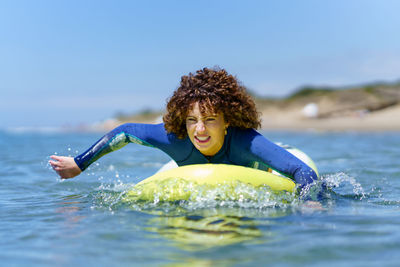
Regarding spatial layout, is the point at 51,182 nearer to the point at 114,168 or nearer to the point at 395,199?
the point at 114,168

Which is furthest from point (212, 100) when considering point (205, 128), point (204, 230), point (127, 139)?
point (204, 230)

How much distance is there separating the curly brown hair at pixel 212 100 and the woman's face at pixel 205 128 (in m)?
0.04

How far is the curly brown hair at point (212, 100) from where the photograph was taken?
3.60 m

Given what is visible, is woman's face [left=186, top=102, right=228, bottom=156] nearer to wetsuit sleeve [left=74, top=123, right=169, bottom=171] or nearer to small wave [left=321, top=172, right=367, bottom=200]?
wetsuit sleeve [left=74, top=123, right=169, bottom=171]

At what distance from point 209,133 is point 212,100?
0.26m

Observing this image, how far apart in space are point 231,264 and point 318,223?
38.9 inches

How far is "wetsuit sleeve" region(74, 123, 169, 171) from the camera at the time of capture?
3.88m

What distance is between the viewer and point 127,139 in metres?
3.96

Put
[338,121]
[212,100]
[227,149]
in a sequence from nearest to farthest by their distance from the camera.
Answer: [212,100], [227,149], [338,121]

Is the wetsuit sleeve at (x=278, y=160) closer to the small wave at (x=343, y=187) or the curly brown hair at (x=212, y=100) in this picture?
the curly brown hair at (x=212, y=100)

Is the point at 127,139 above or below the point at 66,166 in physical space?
above

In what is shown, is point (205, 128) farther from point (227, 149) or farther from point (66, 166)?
point (66, 166)

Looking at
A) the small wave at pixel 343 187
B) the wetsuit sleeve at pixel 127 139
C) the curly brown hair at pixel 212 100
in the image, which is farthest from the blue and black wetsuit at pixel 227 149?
the small wave at pixel 343 187

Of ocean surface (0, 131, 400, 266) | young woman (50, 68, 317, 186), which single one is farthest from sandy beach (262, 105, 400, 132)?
young woman (50, 68, 317, 186)
